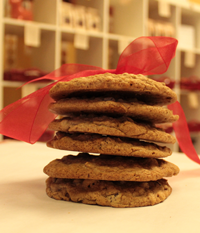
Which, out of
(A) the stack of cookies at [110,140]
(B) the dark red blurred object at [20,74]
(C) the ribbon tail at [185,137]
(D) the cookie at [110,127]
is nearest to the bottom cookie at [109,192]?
(A) the stack of cookies at [110,140]

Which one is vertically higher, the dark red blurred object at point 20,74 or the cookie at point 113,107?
the dark red blurred object at point 20,74

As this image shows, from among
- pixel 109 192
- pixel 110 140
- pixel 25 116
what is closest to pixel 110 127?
Answer: pixel 110 140

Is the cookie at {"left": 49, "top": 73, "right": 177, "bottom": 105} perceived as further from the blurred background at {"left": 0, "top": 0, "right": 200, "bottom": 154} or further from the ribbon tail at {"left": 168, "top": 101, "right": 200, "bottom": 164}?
the blurred background at {"left": 0, "top": 0, "right": 200, "bottom": 154}

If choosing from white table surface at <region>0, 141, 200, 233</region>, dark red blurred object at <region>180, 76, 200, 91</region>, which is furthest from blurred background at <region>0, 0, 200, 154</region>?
white table surface at <region>0, 141, 200, 233</region>

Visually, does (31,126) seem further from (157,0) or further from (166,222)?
(157,0)

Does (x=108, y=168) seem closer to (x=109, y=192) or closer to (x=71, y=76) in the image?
(x=109, y=192)

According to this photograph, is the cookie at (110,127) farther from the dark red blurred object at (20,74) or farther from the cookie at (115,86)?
the dark red blurred object at (20,74)
